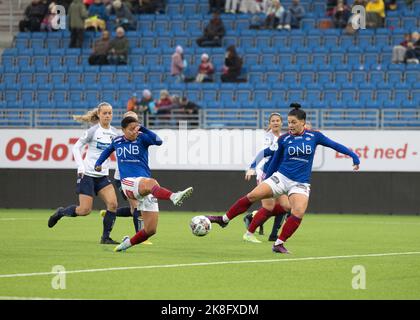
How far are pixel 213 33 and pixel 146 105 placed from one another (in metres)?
4.53

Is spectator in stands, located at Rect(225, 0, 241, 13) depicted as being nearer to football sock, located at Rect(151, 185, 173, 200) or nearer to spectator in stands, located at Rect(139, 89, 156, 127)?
spectator in stands, located at Rect(139, 89, 156, 127)

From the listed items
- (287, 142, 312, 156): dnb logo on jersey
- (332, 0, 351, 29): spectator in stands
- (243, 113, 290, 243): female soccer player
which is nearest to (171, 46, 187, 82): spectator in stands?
(332, 0, 351, 29): spectator in stands

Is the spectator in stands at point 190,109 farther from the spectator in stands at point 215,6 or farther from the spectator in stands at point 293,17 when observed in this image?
the spectator in stands at point 215,6

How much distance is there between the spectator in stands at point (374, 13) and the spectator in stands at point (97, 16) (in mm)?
8573

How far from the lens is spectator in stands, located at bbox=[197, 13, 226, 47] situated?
3077 cm

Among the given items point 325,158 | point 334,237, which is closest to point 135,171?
point 334,237

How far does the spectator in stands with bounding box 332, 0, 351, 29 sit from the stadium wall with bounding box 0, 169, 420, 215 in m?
6.29

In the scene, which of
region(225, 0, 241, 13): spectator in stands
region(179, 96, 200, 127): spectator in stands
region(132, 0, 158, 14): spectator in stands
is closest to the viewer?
region(179, 96, 200, 127): spectator in stands

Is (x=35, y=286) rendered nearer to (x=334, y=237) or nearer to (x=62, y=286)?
(x=62, y=286)

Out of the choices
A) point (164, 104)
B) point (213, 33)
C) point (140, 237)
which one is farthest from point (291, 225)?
point (213, 33)

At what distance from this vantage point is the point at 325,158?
2570 centimetres

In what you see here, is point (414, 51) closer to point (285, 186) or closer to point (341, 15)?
point (341, 15)
